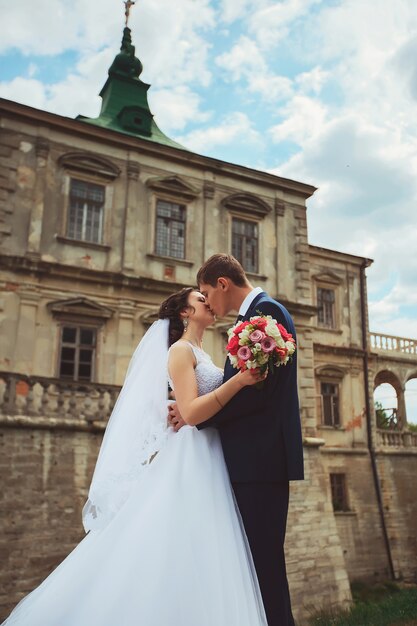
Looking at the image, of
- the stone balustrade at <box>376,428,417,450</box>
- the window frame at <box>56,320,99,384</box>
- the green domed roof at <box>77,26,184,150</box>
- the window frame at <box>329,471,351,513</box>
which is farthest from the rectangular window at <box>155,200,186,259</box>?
the stone balustrade at <box>376,428,417,450</box>

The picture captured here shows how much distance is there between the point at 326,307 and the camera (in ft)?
73.0

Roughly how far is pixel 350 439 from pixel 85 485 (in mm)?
11988

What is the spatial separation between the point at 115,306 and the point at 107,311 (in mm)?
292

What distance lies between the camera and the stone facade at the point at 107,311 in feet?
36.9

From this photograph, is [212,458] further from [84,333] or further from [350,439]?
[350,439]

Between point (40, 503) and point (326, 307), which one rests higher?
point (326, 307)

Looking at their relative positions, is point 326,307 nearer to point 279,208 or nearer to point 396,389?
point 396,389

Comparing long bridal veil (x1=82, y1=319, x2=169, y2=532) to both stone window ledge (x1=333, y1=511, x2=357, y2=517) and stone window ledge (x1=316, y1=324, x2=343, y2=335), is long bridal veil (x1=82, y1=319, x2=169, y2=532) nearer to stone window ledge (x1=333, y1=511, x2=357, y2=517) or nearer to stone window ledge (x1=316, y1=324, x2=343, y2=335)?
stone window ledge (x1=333, y1=511, x2=357, y2=517)

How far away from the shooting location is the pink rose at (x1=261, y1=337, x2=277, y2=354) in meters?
2.61

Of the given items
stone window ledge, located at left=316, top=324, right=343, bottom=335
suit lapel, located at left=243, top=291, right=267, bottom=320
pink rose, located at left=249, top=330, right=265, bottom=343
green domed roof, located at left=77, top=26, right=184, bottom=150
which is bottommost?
pink rose, located at left=249, top=330, right=265, bottom=343

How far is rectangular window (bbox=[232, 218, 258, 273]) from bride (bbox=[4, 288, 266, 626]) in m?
13.8

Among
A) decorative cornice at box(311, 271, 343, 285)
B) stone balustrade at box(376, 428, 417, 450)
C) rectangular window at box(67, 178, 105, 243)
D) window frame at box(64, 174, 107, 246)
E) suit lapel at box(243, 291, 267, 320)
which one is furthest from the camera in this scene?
decorative cornice at box(311, 271, 343, 285)

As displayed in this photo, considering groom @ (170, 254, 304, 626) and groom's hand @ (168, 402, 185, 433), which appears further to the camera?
groom's hand @ (168, 402, 185, 433)

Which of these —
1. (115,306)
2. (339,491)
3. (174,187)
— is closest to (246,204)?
(174,187)
